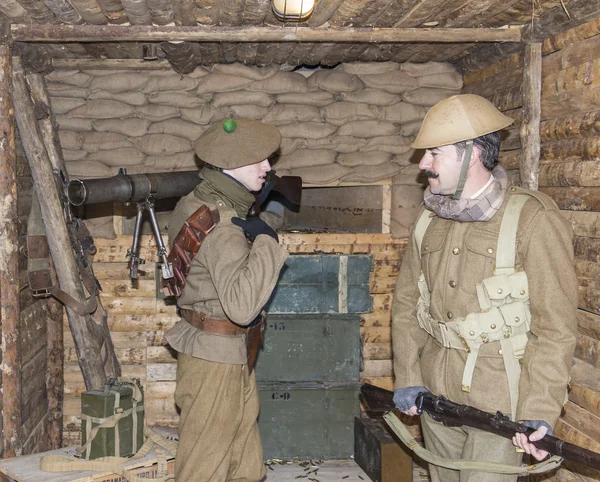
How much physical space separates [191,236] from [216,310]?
46cm

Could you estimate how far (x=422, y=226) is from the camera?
362 cm

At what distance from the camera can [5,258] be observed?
4.87 metres

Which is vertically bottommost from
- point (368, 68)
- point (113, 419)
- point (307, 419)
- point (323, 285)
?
point (307, 419)

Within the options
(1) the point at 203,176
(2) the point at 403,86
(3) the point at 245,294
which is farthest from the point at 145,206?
(2) the point at 403,86

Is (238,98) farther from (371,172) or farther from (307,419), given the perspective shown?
(307,419)

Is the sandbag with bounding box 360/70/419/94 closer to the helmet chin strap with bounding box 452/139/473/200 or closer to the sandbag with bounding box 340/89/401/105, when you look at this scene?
the sandbag with bounding box 340/89/401/105

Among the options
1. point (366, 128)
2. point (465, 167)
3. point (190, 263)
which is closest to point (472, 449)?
point (465, 167)

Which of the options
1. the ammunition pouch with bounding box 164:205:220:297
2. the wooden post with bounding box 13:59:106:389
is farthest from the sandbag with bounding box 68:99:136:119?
the ammunition pouch with bounding box 164:205:220:297

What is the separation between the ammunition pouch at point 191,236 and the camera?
13.0 ft

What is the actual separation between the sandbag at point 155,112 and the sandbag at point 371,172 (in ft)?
5.03

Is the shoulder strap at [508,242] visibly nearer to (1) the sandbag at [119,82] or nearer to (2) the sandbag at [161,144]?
(2) the sandbag at [161,144]

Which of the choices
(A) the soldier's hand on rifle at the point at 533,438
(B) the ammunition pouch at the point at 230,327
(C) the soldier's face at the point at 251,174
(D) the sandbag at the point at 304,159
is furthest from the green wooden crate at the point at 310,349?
(A) the soldier's hand on rifle at the point at 533,438

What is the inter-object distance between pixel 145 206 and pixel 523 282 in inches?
106

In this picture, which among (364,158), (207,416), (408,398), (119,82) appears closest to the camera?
(408,398)
